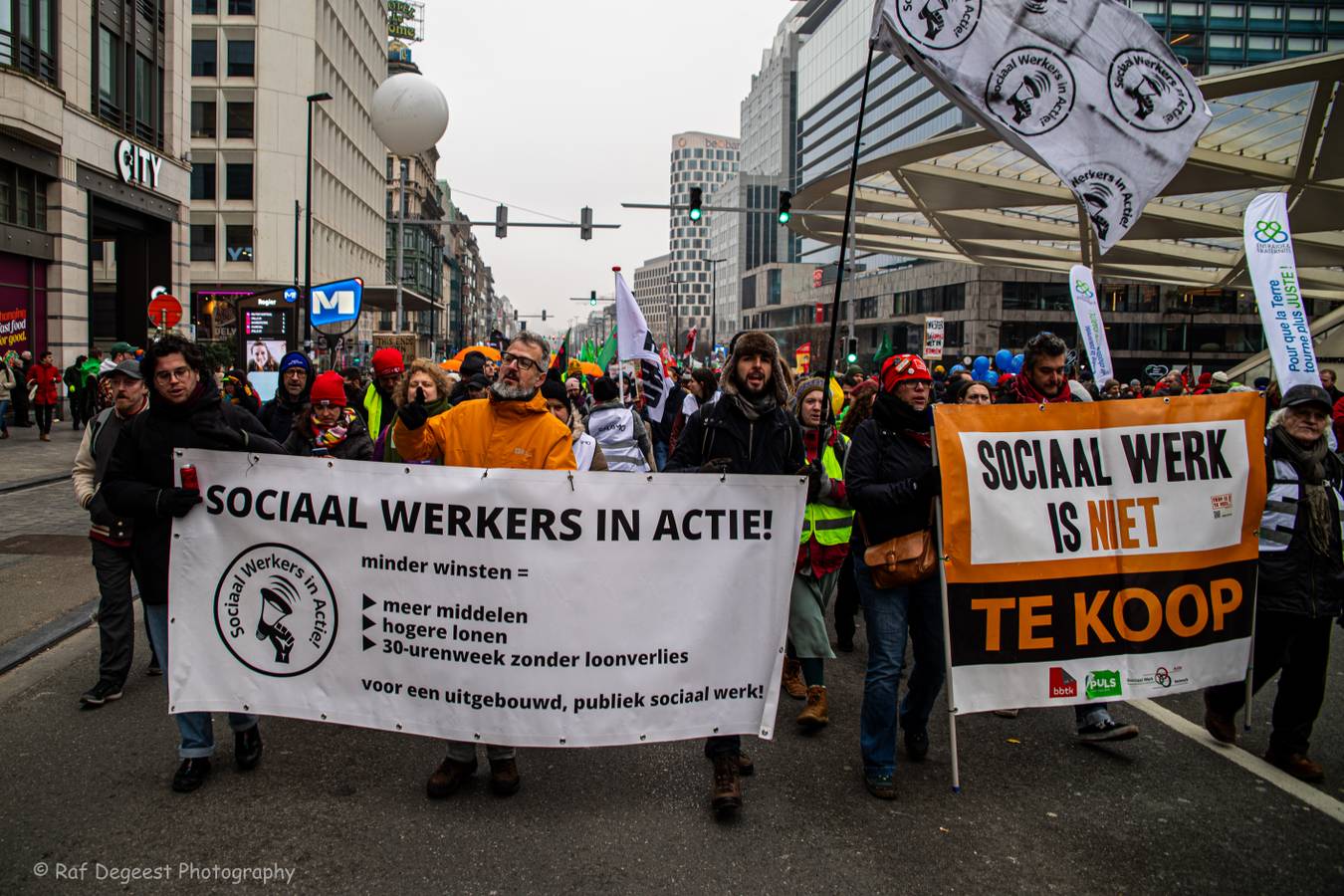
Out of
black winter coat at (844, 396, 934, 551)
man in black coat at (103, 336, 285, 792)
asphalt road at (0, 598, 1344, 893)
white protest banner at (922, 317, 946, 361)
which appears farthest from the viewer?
white protest banner at (922, 317, 946, 361)

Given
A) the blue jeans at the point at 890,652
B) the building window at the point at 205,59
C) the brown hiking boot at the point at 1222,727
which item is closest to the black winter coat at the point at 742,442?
the blue jeans at the point at 890,652

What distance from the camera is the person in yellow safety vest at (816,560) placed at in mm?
4887

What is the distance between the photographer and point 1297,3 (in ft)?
242

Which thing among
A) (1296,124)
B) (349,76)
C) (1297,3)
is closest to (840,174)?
(1296,124)

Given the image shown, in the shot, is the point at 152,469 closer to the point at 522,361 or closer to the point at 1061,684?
the point at 522,361

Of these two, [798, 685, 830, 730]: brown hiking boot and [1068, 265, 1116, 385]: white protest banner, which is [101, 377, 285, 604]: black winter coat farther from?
[1068, 265, 1116, 385]: white protest banner

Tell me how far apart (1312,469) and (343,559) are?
176 inches

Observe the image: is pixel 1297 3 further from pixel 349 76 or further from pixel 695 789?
pixel 695 789

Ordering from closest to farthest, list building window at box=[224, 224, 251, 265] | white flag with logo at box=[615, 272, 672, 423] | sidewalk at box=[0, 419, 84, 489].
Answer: white flag with logo at box=[615, 272, 672, 423] < sidewalk at box=[0, 419, 84, 489] < building window at box=[224, 224, 251, 265]

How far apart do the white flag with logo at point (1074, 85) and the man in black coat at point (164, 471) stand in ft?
Result: 11.2

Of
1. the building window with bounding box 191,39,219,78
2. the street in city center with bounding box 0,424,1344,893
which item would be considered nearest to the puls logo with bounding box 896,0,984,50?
the street in city center with bounding box 0,424,1344,893

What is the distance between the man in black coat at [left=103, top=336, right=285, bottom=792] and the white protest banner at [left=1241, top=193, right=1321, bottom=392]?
508cm

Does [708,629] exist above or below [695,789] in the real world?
above

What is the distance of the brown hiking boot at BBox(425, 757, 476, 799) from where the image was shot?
13.5ft
